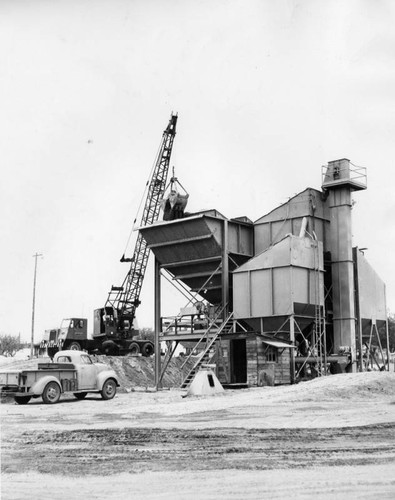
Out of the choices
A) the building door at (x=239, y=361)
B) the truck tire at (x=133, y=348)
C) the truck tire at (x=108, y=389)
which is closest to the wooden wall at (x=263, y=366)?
the building door at (x=239, y=361)

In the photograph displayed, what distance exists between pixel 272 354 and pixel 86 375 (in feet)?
28.2

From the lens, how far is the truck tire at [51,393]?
2474cm

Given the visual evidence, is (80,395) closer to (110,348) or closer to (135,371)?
(135,371)

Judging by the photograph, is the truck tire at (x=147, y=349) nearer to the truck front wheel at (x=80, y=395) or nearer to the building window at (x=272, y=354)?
the building window at (x=272, y=354)

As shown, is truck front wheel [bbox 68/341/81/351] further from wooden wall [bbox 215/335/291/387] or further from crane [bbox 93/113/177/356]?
wooden wall [bbox 215/335/291/387]

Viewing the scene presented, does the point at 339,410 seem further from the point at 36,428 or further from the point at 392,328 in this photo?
the point at 392,328

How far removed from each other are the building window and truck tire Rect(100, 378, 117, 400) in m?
7.14

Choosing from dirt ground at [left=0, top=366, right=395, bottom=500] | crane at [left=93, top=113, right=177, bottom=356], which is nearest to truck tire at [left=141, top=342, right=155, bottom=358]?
crane at [left=93, top=113, right=177, bottom=356]

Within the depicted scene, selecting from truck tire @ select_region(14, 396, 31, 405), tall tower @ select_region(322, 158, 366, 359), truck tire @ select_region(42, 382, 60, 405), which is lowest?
truck tire @ select_region(14, 396, 31, 405)

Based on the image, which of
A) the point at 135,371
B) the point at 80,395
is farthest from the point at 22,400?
the point at 135,371

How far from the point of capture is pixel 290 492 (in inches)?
351

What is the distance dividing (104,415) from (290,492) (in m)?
10.9

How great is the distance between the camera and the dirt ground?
9.24 meters

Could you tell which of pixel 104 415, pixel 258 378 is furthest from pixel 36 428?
pixel 258 378
